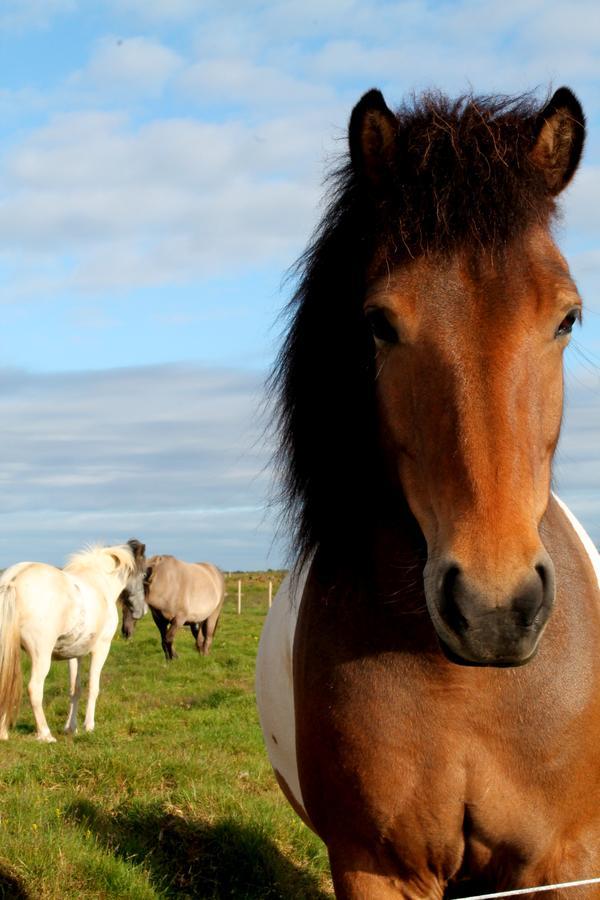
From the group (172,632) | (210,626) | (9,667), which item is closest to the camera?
(9,667)

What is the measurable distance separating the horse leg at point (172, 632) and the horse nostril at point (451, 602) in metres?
13.9

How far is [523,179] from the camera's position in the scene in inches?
91.2

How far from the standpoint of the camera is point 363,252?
245cm

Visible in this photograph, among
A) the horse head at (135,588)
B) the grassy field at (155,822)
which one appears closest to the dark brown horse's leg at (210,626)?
the horse head at (135,588)

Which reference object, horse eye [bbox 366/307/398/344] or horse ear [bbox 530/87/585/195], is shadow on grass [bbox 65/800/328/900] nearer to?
horse eye [bbox 366/307/398/344]

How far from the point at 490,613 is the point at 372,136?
126cm

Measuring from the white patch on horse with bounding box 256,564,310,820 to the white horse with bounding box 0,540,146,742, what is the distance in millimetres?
5049

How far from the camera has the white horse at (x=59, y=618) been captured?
962 cm

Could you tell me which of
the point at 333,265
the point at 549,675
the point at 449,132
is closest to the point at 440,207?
the point at 449,132

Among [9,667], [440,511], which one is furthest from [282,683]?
[9,667]

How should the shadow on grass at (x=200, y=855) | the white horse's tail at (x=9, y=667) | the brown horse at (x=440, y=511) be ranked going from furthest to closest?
the white horse's tail at (x=9, y=667), the shadow on grass at (x=200, y=855), the brown horse at (x=440, y=511)

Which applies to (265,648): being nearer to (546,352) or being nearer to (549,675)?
(549,675)

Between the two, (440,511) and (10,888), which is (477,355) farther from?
(10,888)

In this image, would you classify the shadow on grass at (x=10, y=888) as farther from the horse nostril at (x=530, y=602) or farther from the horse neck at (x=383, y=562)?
the horse nostril at (x=530, y=602)
